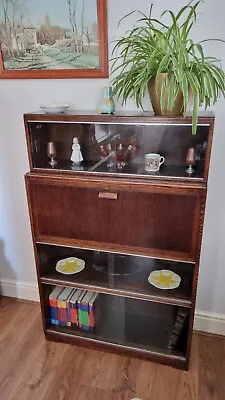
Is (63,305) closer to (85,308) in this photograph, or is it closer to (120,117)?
(85,308)

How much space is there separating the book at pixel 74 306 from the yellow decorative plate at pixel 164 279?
0.46m

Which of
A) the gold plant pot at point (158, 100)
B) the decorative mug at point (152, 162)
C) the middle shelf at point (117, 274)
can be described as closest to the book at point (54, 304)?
the middle shelf at point (117, 274)

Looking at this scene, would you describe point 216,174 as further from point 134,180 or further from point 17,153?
point 17,153

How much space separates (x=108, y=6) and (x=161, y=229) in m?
1.09

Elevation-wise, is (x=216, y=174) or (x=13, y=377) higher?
(x=216, y=174)

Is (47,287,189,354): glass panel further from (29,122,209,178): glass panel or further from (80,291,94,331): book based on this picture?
(29,122,209,178): glass panel

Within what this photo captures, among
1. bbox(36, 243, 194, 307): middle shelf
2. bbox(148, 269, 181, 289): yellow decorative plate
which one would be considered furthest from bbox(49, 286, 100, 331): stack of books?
bbox(148, 269, 181, 289): yellow decorative plate

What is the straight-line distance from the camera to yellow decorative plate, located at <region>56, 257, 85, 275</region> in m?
1.85

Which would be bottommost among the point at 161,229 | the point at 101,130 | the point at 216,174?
the point at 161,229

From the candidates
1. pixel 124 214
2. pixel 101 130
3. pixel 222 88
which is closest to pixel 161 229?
pixel 124 214

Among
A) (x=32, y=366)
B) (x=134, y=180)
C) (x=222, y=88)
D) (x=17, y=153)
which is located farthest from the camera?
(x=17, y=153)

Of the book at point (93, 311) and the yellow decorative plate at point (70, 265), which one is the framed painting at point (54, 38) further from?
the book at point (93, 311)

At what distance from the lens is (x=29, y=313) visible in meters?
2.21

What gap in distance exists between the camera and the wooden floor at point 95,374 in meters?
1.63
